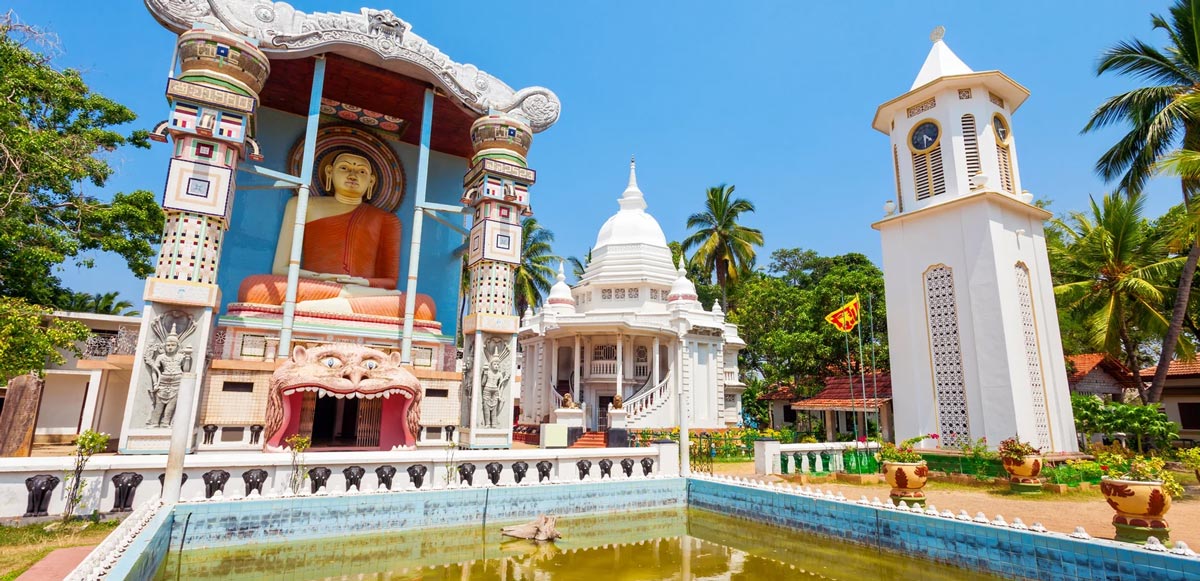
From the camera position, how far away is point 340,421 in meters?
16.8

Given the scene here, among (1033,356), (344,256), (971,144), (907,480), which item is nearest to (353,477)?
(344,256)

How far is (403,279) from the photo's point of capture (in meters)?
17.8

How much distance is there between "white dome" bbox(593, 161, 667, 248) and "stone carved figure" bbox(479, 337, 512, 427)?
1594 cm

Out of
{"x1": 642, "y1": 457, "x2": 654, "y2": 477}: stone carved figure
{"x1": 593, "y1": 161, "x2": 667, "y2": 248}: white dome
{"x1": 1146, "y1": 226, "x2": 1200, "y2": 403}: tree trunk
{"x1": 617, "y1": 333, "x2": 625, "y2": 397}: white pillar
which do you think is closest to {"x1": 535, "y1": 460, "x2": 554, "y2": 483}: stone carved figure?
{"x1": 642, "y1": 457, "x2": 654, "y2": 477}: stone carved figure

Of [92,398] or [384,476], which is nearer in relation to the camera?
[384,476]

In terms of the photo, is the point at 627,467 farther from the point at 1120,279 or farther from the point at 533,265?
the point at 533,265

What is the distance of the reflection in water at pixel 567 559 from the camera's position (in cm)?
708

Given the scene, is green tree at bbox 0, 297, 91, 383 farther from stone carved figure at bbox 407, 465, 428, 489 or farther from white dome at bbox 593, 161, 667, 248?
white dome at bbox 593, 161, 667, 248

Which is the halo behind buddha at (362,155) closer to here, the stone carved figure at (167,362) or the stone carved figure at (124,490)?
the stone carved figure at (167,362)

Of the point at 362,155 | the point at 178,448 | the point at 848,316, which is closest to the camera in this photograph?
the point at 178,448

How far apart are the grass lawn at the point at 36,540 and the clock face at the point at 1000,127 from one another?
759 inches

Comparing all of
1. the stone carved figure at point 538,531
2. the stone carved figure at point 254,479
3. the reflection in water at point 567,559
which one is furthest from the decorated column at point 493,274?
the stone carved figure at point 538,531

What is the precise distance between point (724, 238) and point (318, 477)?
30.0 meters

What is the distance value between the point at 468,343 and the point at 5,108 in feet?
32.1
